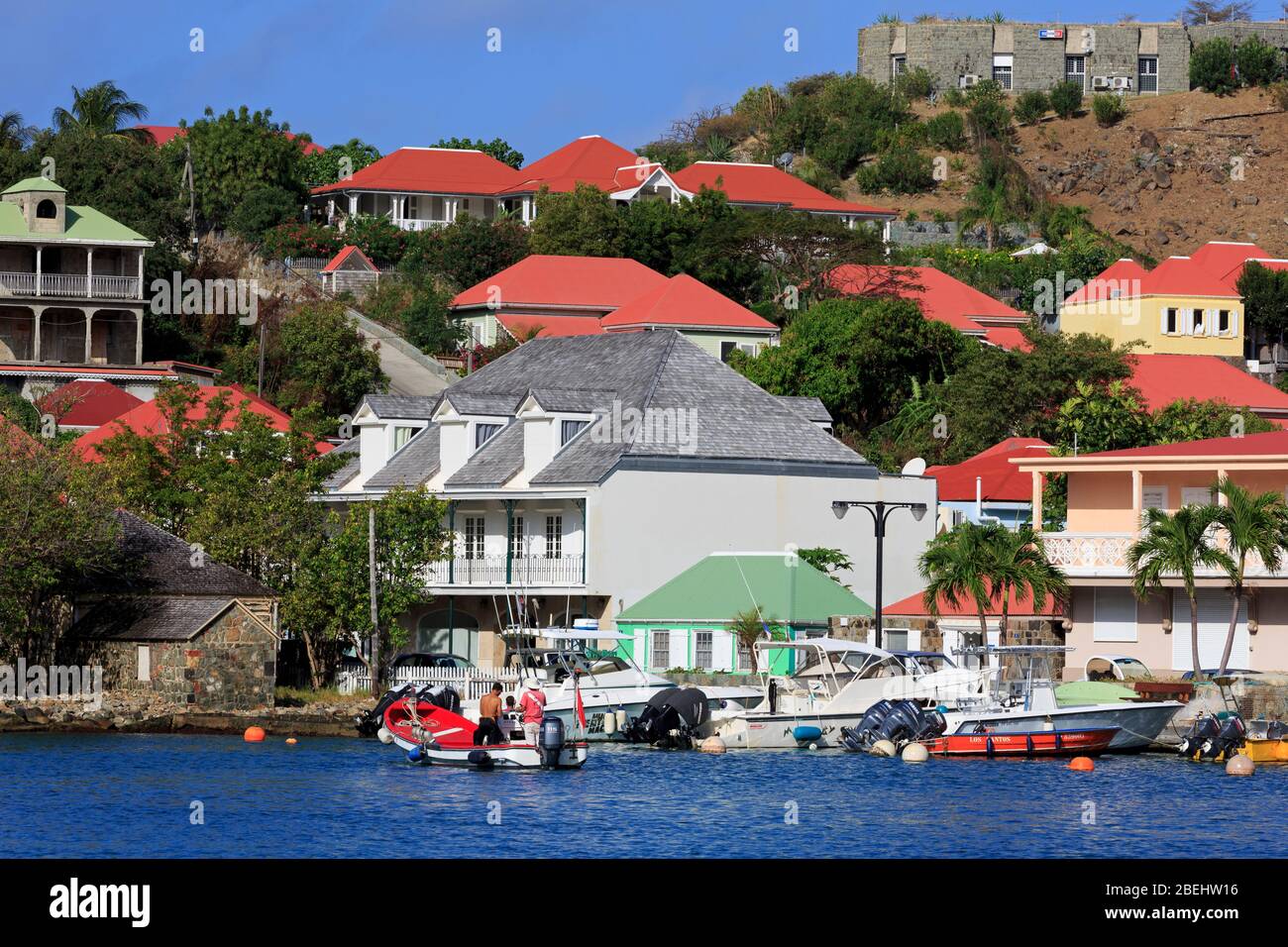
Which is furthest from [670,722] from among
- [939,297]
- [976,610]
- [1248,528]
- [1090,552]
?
[939,297]

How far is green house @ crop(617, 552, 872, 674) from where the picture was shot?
5462 cm

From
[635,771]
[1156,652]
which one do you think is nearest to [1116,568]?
[1156,652]

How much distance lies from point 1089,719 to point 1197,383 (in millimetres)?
51751

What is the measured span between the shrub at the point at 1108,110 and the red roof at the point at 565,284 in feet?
279

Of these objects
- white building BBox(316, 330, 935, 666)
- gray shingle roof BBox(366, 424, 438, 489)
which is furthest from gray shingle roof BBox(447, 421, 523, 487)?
gray shingle roof BBox(366, 424, 438, 489)

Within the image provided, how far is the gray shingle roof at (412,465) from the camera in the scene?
62750mm

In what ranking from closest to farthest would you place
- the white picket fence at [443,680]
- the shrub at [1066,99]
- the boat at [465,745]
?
the boat at [465,745] → the white picket fence at [443,680] → the shrub at [1066,99]

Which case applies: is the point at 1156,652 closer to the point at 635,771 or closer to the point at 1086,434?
the point at 635,771

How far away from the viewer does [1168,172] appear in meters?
174

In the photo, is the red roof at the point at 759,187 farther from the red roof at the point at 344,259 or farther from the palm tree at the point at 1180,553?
the palm tree at the point at 1180,553

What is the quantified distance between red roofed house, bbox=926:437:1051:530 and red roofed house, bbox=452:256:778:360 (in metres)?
21.1

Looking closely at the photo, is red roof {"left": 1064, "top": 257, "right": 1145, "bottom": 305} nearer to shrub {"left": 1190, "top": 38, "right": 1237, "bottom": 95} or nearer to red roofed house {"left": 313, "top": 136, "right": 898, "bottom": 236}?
red roofed house {"left": 313, "top": 136, "right": 898, "bottom": 236}

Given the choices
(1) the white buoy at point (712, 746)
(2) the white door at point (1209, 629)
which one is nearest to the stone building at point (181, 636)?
(1) the white buoy at point (712, 746)

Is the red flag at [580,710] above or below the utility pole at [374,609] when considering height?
below
